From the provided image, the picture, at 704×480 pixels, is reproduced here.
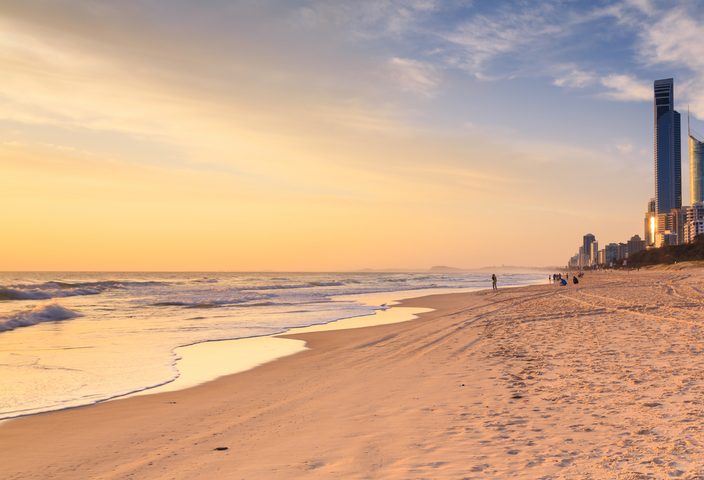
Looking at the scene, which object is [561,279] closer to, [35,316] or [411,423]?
[35,316]

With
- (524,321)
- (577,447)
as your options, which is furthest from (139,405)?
(524,321)

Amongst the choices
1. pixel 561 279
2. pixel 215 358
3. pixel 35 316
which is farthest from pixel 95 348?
pixel 561 279

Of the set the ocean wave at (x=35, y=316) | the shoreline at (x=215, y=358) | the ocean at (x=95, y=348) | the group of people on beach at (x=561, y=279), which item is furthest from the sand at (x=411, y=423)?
the group of people on beach at (x=561, y=279)

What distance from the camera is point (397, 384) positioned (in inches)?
403

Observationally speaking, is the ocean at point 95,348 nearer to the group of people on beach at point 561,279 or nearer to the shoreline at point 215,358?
the shoreline at point 215,358

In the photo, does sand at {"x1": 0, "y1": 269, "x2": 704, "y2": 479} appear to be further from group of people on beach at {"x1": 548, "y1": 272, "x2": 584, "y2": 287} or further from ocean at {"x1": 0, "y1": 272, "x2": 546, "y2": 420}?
group of people on beach at {"x1": 548, "y1": 272, "x2": 584, "y2": 287}

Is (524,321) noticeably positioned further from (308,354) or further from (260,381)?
(260,381)

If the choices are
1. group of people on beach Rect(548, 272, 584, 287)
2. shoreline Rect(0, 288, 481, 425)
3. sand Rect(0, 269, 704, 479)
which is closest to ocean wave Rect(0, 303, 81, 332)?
shoreline Rect(0, 288, 481, 425)

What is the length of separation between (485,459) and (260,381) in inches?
263

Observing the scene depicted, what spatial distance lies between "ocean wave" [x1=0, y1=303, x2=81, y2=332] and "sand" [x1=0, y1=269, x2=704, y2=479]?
1653 centimetres

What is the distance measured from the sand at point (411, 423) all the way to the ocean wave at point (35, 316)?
1653 cm

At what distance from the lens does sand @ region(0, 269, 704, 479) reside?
227 inches

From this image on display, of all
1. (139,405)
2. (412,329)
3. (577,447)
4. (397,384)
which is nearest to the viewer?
(577,447)

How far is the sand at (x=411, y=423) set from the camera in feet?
18.9
